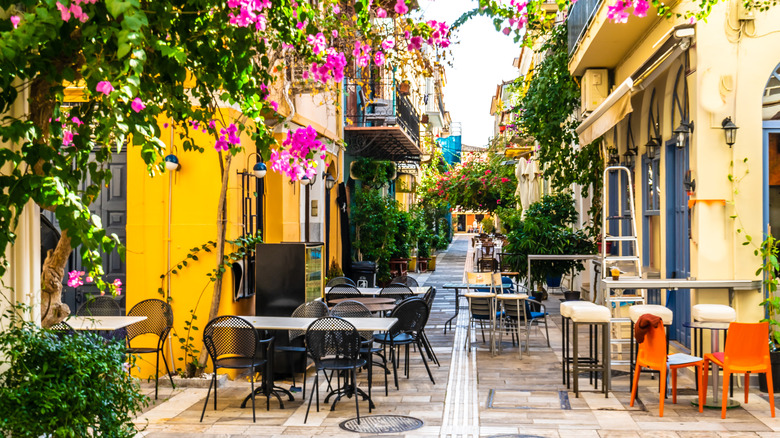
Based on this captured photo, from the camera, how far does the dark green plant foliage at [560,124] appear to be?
15.7 m

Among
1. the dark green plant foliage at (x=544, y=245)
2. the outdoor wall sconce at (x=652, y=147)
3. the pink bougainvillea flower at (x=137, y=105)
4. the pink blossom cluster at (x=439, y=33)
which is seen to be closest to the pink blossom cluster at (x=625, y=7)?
the pink blossom cluster at (x=439, y=33)

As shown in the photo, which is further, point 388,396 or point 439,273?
point 439,273

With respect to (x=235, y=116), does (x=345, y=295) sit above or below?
below

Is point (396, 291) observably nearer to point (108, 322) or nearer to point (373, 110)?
point (108, 322)

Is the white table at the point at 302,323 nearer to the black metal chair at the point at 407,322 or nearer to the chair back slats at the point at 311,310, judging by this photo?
the chair back slats at the point at 311,310

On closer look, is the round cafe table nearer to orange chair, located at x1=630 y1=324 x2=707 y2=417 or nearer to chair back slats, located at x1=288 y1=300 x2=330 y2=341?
chair back slats, located at x1=288 y1=300 x2=330 y2=341

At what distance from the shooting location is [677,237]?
10680mm

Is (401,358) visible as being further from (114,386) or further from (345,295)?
(114,386)

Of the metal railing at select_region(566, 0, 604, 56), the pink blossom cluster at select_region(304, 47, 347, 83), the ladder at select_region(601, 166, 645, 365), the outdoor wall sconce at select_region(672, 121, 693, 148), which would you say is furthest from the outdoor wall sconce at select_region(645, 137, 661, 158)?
the pink blossom cluster at select_region(304, 47, 347, 83)

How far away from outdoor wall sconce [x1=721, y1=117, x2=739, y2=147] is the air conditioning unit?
5.75 m

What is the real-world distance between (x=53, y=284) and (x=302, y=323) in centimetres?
349

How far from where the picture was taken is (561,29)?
1669 cm

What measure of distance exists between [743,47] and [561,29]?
840 cm

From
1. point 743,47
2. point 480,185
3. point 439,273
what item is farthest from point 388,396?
point 480,185
